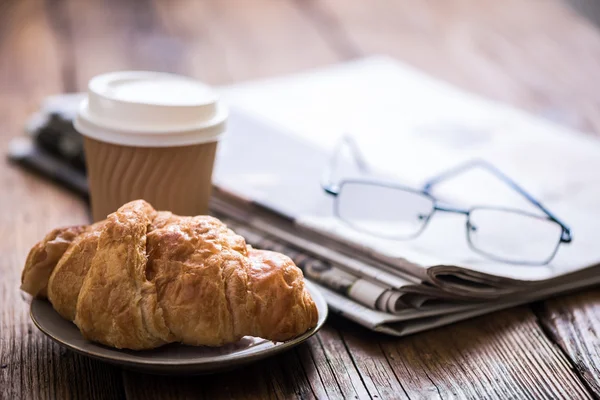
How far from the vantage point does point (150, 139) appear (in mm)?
1032

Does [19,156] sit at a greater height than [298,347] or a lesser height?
lesser

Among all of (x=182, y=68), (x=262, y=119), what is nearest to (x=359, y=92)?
(x=262, y=119)

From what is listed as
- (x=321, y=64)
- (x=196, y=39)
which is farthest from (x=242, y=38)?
(x=321, y=64)

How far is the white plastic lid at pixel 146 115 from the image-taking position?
1.03m

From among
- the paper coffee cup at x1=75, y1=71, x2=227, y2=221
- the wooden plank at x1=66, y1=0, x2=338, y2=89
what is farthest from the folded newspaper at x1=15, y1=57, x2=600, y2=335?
the wooden plank at x1=66, y1=0, x2=338, y2=89

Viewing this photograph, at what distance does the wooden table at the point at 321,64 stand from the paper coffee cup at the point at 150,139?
18 centimetres

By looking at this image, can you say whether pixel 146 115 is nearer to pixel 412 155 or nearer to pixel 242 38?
pixel 412 155

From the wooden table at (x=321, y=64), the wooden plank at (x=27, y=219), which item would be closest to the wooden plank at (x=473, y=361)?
the wooden table at (x=321, y=64)

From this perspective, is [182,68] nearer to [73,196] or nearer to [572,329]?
[73,196]

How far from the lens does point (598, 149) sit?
158cm

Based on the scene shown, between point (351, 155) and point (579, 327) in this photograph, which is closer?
point (579, 327)

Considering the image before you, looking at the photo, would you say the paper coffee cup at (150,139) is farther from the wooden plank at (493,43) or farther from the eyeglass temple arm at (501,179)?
the wooden plank at (493,43)

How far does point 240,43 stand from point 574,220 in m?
1.36

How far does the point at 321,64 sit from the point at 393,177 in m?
0.90
